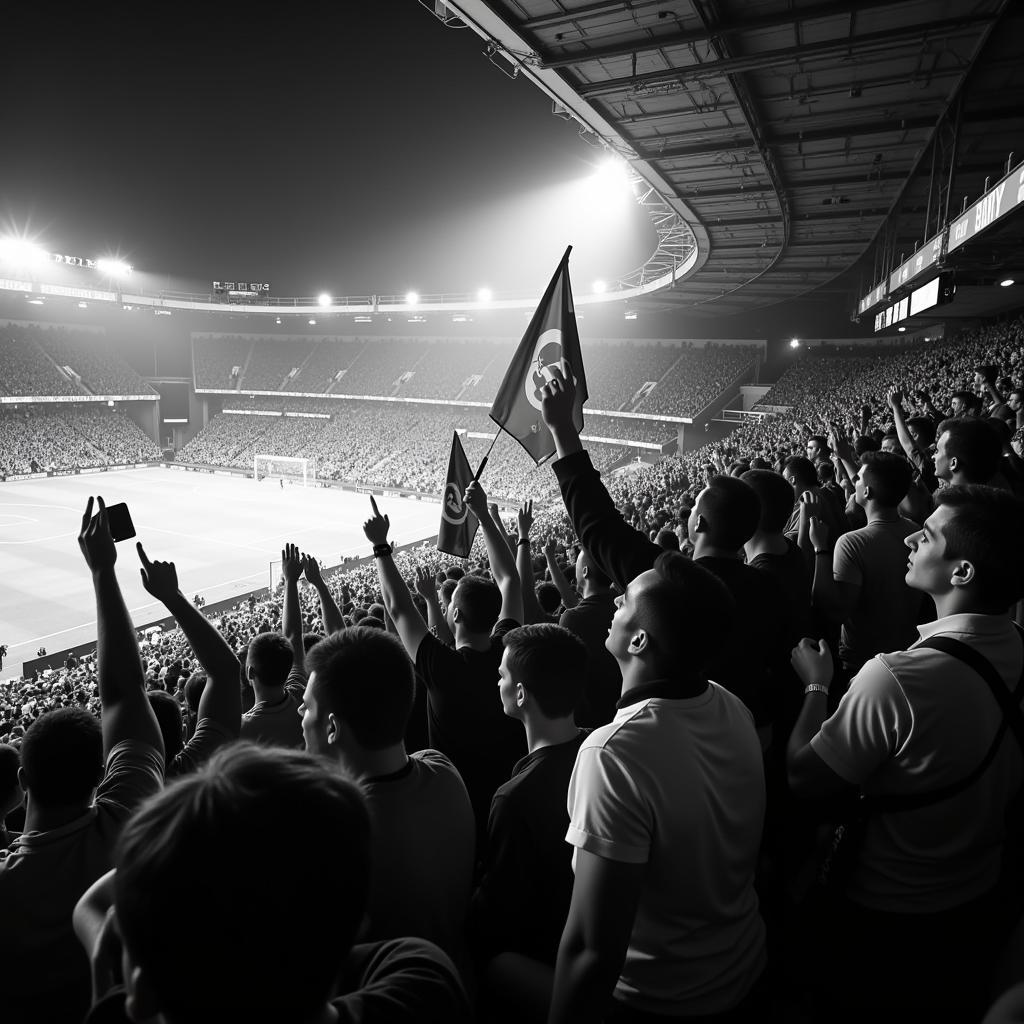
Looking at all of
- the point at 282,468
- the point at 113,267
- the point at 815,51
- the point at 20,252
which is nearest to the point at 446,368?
the point at 282,468

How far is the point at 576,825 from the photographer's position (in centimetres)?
167

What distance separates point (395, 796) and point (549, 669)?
0.65 metres

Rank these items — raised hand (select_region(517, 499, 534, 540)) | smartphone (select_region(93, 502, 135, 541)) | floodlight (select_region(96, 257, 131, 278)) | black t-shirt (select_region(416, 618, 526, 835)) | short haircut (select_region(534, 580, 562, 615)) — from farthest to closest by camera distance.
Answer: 1. floodlight (select_region(96, 257, 131, 278))
2. short haircut (select_region(534, 580, 562, 615))
3. raised hand (select_region(517, 499, 534, 540))
4. smartphone (select_region(93, 502, 135, 541))
5. black t-shirt (select_region(416, 618, 526, 835))

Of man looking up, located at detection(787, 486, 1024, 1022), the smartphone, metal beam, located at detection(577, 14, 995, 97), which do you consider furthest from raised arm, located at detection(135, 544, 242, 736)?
metal beam, located at detection(577, 14, 995, 97)

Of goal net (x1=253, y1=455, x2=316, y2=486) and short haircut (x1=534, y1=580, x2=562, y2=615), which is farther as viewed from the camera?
goal net (x1=253, y1=455, x2=316, y2=486)

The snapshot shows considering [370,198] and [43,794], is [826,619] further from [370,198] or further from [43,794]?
[370,198]

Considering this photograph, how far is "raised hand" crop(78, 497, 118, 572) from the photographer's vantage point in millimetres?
2773

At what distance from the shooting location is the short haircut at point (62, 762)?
2.17 m

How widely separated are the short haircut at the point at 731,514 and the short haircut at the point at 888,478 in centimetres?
119

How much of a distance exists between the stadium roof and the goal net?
124 feet

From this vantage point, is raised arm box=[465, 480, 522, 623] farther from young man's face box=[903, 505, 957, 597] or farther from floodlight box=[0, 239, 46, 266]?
floodlight box=[0, 239, 46, 266]

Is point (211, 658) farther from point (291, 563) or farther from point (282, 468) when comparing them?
point (282, 468)

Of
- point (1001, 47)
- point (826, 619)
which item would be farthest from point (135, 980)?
point (1001, 47)

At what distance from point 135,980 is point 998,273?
18532 mm
